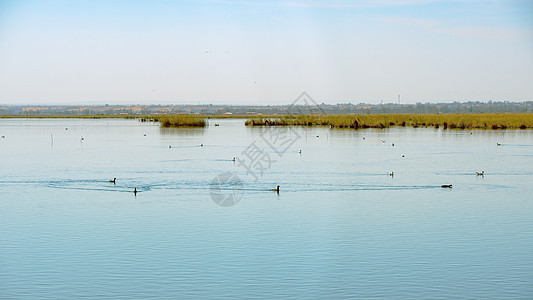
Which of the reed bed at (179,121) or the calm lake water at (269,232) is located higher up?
the reed bed at (179,121)

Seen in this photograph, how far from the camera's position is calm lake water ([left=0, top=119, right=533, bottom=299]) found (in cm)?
1545

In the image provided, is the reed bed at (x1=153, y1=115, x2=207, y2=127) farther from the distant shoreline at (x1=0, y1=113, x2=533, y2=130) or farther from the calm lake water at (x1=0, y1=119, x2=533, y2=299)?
the calm lake water at (x1=0, y1=119, x2=533, y2=299)

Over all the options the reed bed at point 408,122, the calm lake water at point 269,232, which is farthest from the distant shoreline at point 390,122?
the calm lake water at point 269,232

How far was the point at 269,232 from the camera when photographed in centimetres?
2125

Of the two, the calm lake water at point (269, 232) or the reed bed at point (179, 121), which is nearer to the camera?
the calm lake water at point (269, 232)

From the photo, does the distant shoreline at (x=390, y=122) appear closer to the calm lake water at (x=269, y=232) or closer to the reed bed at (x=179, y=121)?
the reed bed at (x=179, y=121)

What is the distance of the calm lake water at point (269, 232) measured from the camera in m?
15.4

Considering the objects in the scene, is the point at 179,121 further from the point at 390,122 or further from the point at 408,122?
the point at 408,122

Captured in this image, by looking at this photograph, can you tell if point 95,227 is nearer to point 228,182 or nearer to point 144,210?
point 144,210

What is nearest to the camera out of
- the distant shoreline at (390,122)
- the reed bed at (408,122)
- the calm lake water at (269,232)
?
the calm lake water at (269,232)

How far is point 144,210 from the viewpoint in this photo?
83.1ft

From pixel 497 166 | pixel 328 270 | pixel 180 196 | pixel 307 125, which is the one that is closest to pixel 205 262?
pixel 328 270

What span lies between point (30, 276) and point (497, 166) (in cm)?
3151

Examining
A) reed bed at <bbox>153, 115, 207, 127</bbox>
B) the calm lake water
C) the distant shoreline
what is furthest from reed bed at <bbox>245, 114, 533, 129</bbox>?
the calm lake water
